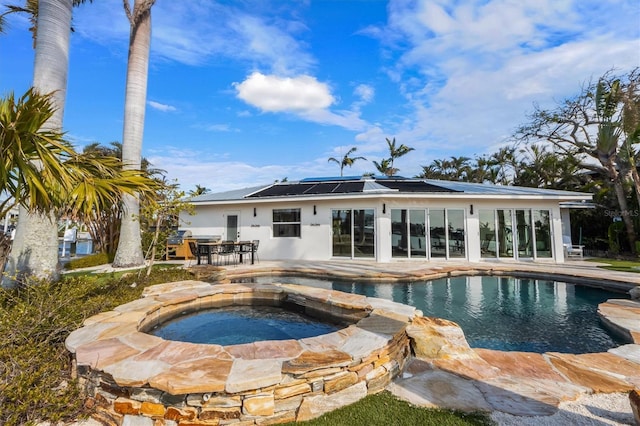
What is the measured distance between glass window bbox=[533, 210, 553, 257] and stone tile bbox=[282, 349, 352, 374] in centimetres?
1345

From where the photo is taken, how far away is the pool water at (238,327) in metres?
4.45

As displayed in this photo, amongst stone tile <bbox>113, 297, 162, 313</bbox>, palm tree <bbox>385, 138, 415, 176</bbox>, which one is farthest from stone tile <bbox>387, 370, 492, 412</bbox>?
palm tree <bbox>385, 138, 415, 176</bbox>

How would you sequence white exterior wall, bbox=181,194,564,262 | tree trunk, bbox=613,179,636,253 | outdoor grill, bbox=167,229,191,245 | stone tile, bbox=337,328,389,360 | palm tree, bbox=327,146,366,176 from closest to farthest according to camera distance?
stone tile, bbox=337,328,389,360, white exterior wall, bbox=181,194,564,262, outdoor grill, bbox=167,229,191,245, tree trunk, bbox=613,179,636,253, palm tree, bbox=327,146,366,176

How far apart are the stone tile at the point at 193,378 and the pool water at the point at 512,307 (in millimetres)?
3798

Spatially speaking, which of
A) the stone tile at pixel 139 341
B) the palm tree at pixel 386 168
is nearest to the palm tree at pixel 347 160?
the palm tree at pixel 386 168

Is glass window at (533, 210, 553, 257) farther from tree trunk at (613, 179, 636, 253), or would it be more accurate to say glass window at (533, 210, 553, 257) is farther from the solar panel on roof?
the solar panel on roof

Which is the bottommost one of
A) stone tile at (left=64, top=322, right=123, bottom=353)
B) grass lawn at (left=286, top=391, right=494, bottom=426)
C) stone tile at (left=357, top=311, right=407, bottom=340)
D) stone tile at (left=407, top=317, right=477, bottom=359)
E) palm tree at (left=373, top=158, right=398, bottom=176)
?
grass lawn at (left=286, top=391, right=494, bottom=426)

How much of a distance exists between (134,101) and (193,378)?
34.1 feet

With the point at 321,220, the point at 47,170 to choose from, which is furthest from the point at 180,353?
the point at 321,220

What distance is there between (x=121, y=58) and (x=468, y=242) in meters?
16.5

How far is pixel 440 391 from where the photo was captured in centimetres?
278

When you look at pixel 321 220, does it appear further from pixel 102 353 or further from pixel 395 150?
pixel 395 150

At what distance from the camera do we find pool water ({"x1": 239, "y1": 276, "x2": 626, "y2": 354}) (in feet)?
14.4

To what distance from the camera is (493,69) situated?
12.1m
